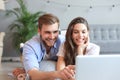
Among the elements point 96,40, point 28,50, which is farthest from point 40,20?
point 96,40

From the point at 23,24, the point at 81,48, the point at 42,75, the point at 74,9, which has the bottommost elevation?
the point at 42,75

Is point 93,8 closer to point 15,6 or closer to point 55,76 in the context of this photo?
point 15,6

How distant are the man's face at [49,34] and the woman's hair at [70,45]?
7 centimetres

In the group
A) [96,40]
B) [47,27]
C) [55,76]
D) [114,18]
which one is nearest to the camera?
[55,76]

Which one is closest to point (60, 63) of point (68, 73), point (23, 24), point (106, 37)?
point (68, 73)

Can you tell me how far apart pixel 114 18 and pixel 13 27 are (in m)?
2.19

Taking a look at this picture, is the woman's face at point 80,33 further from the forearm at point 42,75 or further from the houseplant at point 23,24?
the houseplant at point 23,24

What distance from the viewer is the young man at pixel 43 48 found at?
4.03ft

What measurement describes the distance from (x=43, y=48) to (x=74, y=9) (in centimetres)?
452

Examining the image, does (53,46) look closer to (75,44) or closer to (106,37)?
(75,44)

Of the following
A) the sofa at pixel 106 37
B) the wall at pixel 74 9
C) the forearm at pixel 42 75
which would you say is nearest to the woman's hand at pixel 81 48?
the forearm at pixel 42 75

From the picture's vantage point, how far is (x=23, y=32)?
5.57m

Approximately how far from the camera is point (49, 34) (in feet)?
4.50

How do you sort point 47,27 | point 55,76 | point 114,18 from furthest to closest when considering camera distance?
point 114,18, point 47,27, point 55,76
